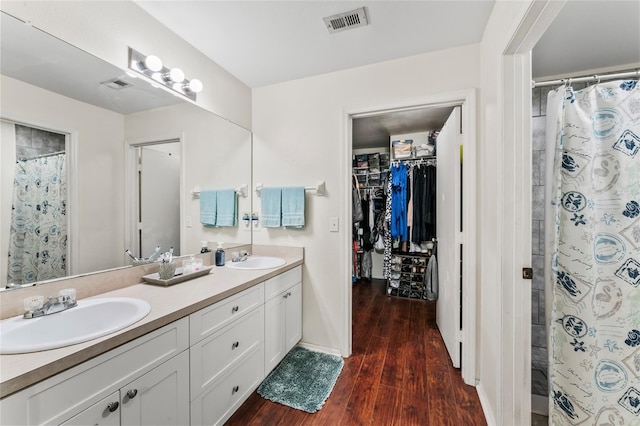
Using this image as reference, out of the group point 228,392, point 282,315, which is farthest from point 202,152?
point 228,392

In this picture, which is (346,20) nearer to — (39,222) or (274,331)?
(39,222)

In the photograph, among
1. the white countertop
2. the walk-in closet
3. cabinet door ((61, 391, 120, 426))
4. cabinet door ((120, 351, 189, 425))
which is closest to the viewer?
the white countertop

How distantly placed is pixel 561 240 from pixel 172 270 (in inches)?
84.0

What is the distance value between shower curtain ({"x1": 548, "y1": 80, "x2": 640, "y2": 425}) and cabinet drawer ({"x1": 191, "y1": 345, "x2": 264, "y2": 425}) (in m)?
1.64

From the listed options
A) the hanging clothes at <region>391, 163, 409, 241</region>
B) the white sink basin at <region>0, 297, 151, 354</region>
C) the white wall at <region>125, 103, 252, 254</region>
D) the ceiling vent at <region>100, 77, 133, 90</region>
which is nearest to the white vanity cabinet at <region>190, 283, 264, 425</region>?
the white sink basin at <region>0, 297, 151, 354</region>

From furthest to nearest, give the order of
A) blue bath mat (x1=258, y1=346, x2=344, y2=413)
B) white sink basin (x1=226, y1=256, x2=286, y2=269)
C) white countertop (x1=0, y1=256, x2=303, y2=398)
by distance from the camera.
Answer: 1. white sink basin (x1=226, y1=256, x2=286, y2=269)
2. blue bath mat (x1=258, y1=346, x2=344, y2=413)
3. white countertop (x1=0, y1=256, x2=303, y2=398)

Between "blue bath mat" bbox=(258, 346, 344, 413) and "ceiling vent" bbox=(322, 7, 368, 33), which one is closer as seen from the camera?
"ceiling vent" bbox=(322, 7, 368, 33)

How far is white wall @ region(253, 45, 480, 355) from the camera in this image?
1978 millimetres

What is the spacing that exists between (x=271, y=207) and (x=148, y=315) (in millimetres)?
1328

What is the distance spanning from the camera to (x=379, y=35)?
5.54 ft

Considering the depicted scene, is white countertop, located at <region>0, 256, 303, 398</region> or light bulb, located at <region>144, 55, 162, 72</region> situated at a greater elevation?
light bulb, located at <region>144, 55, 162, 72</region>

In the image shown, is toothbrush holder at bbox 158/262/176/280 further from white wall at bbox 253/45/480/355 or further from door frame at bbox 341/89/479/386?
door frame at bbox 341/89/479/386

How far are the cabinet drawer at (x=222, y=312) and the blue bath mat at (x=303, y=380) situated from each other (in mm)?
592

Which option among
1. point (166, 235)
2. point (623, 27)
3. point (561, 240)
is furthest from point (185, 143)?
point (623, 27)
